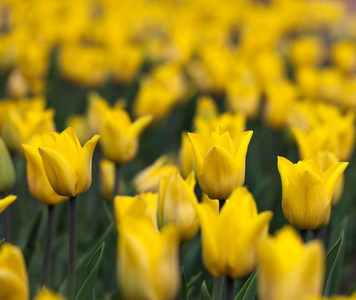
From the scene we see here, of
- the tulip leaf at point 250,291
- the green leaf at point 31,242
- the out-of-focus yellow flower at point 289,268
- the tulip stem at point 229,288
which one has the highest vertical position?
the out-of-focus yellow flower at point 289,268

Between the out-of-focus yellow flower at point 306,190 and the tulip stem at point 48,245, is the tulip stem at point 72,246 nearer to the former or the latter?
the tulip stem at point 48,245

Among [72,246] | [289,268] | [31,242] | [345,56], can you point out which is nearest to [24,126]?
[31,242]

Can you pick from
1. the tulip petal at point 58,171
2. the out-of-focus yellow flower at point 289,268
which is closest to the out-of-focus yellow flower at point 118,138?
the tulip petal at point 58,171

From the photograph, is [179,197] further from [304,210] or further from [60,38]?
[60,38]

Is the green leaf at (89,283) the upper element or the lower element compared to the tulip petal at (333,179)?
lower

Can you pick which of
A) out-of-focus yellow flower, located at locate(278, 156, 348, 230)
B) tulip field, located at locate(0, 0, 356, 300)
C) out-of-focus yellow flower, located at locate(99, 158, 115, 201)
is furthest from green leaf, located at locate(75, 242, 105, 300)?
out-of-focus yellow flower, located at locate(99, 158, 115, 201)

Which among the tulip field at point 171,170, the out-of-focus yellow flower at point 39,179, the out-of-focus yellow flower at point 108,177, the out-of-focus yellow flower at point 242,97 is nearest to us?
the tulip field at point 171,170

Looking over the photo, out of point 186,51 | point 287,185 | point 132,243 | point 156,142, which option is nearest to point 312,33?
point 186,51

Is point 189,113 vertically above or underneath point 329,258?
underneath
